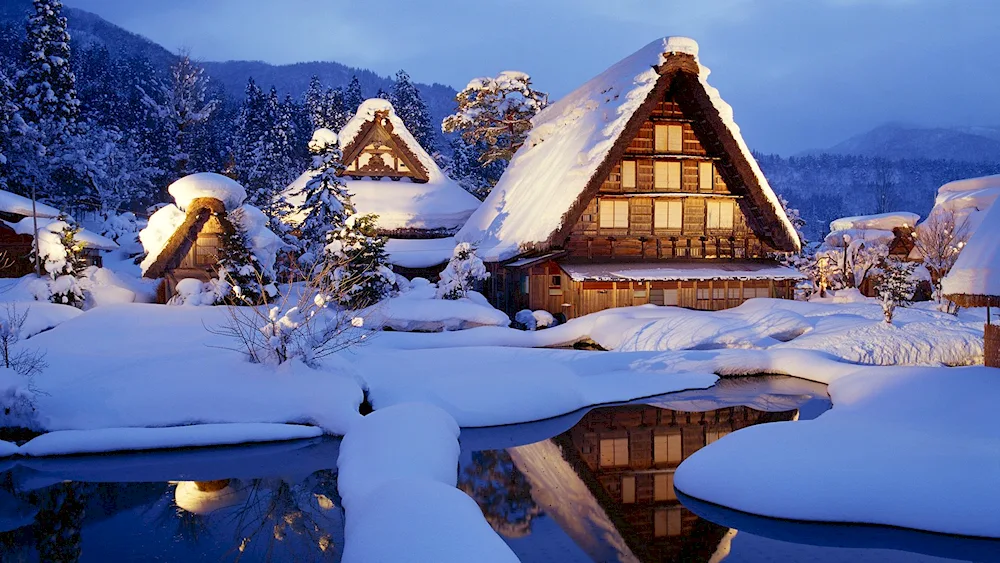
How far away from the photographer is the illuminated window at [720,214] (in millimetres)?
23828

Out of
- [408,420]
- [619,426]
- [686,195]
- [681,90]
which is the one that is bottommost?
[619,426]

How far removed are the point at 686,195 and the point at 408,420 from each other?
15.6 metres

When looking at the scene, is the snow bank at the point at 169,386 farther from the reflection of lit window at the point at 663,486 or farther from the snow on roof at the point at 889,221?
the snow on roof at the point at 889,221

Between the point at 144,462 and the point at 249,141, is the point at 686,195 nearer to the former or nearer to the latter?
the point at 144,462

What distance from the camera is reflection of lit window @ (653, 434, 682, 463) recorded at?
10.7 metres

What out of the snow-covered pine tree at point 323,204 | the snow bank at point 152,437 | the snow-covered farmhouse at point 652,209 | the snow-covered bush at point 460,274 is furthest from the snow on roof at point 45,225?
the snow bank at point 152,437

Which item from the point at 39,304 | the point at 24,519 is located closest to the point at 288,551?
the point at 24,519

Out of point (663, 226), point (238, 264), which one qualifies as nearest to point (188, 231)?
point (238, 264)

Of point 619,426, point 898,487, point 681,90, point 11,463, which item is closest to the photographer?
point 898,487

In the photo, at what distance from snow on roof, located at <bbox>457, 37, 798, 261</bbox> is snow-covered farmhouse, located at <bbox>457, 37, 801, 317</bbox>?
6 centimetres

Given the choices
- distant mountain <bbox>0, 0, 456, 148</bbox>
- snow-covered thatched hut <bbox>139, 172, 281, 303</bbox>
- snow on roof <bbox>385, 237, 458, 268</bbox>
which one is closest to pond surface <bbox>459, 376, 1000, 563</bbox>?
snow-covered thatched hut <bbox>139, 172, 281, 303</bbox>

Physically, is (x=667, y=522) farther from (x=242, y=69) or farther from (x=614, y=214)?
(x=242, y=69)

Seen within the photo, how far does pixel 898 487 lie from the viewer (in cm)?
805

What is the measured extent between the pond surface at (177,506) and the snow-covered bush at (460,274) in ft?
36.7
